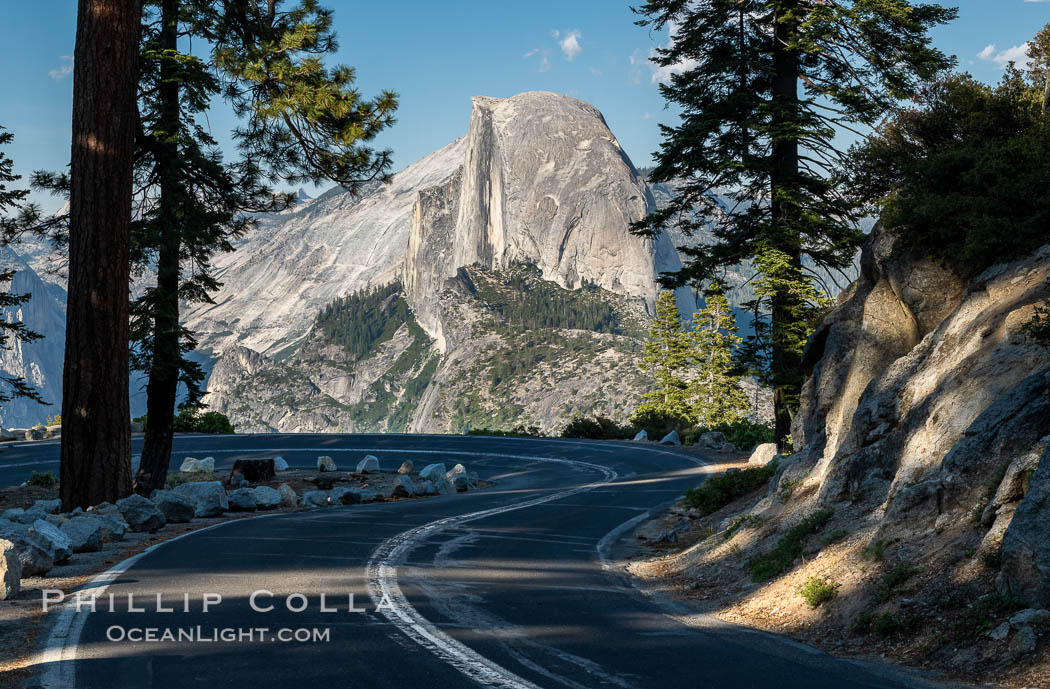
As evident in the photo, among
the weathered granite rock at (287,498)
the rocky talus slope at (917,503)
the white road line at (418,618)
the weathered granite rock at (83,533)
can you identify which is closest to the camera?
the white road line at (418,618)

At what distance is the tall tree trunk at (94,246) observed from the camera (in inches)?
544

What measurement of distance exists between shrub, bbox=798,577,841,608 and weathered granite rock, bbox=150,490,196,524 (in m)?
10.8

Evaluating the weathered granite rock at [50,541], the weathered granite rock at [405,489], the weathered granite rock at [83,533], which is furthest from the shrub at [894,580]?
the weathered granite rock at [405,489]

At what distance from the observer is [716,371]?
66875 millimetres

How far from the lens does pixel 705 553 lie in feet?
37.3

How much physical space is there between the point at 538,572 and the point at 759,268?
504 inches

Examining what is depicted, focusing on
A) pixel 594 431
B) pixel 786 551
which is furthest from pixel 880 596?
pixel 594 431

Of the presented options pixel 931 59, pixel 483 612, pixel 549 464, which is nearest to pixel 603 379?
pixel 549 464

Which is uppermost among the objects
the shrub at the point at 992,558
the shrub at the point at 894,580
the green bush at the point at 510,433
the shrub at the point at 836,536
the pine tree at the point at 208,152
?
the pine tree at the point at 208,152

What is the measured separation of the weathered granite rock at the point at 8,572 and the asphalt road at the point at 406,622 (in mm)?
728

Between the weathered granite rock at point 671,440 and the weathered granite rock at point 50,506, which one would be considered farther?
the weathered granite rock at point 671,440

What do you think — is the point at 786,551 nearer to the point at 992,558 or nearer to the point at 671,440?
the point at 992,558

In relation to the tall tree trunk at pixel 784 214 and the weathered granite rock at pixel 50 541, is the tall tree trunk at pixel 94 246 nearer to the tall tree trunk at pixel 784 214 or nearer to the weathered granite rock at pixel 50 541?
the weathered granite rock at pixel 50 541

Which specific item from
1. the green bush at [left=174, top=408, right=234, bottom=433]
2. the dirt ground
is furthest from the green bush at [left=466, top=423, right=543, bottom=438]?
the dirt ground
